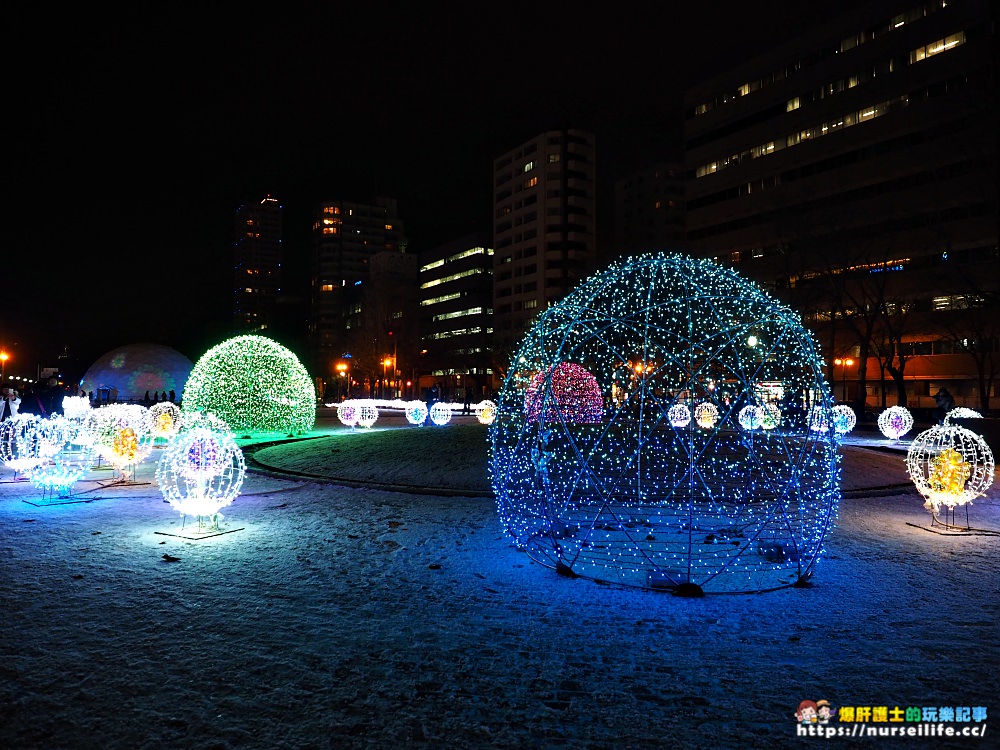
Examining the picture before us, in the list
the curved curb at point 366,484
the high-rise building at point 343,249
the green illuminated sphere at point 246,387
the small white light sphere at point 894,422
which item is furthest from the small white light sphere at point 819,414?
the high-rise building at point 343,249

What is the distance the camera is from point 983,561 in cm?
729

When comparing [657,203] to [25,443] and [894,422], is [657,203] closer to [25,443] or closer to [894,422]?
[894,422]

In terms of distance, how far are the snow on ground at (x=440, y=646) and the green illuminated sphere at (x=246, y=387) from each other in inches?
524

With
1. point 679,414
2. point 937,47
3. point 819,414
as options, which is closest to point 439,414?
point 679,414

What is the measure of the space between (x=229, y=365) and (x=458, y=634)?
18.6 meters

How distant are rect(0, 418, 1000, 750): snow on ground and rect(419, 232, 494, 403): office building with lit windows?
7833 centimetres

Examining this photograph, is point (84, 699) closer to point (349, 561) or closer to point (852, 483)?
point (349, 561)

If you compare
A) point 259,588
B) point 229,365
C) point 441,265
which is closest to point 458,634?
point 259,588

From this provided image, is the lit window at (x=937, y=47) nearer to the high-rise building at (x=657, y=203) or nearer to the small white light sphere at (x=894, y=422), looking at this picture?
the small white light sphere at (x=894, y=422)

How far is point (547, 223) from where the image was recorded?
89062mm

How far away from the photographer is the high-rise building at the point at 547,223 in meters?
88.2

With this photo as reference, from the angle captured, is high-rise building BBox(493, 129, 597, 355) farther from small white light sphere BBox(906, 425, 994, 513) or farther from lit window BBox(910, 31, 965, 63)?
small white light sphere BBox(906, 425, 994, 513)
